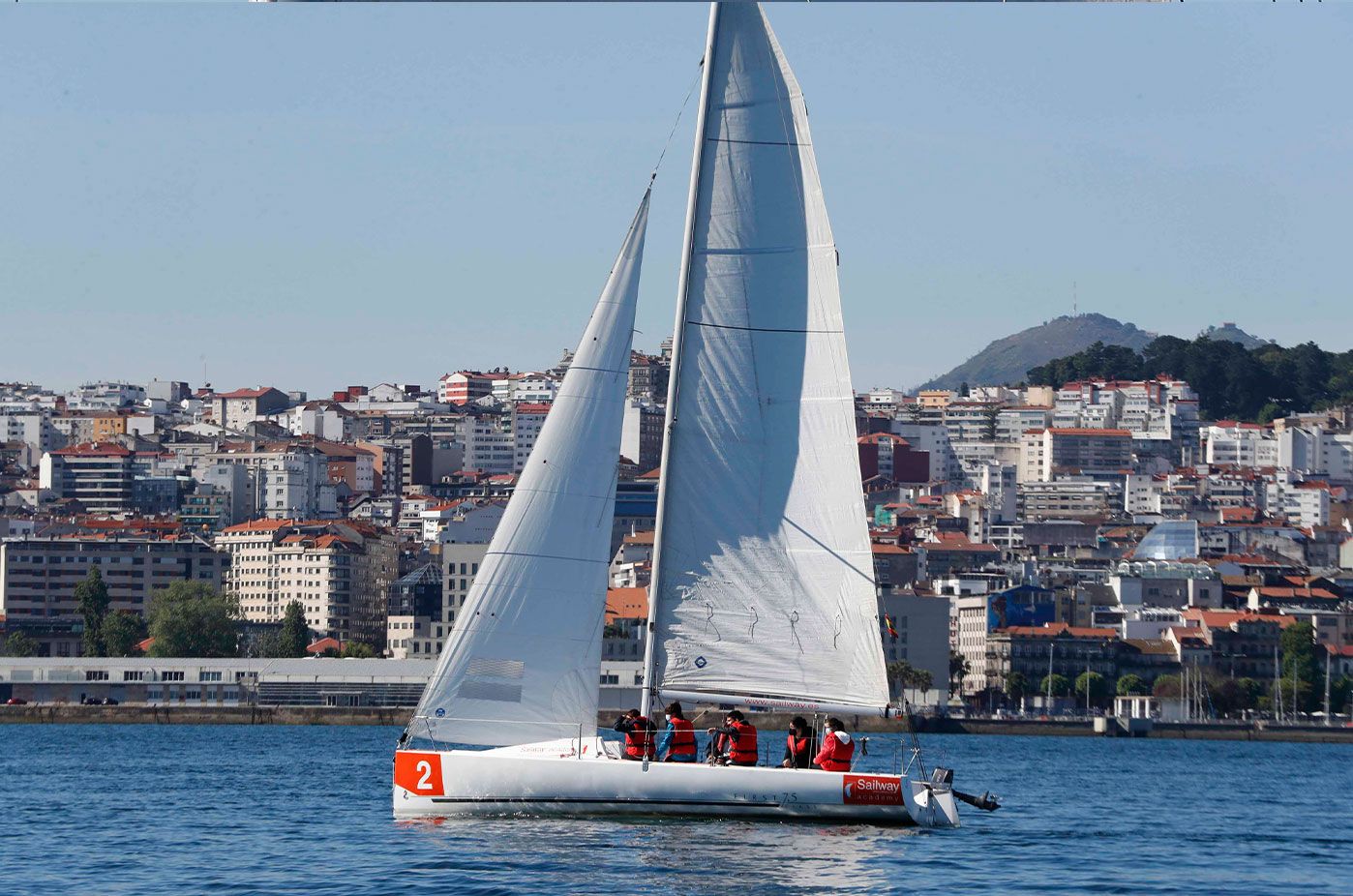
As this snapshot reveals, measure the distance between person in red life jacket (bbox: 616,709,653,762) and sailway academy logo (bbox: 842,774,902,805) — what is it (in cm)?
151

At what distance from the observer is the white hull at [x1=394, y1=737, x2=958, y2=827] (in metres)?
19.6

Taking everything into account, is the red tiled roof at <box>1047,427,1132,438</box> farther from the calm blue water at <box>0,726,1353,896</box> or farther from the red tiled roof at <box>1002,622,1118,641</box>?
the calm blue water at <box>0,726,1353,896</box>

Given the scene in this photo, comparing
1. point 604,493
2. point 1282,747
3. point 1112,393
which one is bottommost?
point 1282,747

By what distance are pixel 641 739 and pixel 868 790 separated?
1.78 metres

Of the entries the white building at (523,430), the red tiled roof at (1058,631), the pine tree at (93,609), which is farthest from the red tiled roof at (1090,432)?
the pine tree at (93,609)

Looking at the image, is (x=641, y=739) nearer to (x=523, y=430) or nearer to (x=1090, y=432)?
(x=523, y=430)

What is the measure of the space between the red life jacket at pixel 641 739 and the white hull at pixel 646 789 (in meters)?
0.15

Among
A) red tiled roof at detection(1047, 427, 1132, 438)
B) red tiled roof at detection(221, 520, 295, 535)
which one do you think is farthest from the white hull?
red tiled roof at detection(1047, 427, 1132, 438)

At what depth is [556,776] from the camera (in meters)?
19.8

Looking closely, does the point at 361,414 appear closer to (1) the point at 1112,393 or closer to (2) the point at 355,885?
(1) the point at 1112,393

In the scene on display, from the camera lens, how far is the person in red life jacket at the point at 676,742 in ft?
65.4

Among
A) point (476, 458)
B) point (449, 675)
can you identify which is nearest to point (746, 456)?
point (449, 675)

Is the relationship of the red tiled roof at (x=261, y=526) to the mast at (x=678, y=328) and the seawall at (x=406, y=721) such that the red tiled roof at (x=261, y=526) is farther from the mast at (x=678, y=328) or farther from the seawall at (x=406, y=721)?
the mast at (x=678, y=328)

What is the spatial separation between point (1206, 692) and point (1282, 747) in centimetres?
1922
